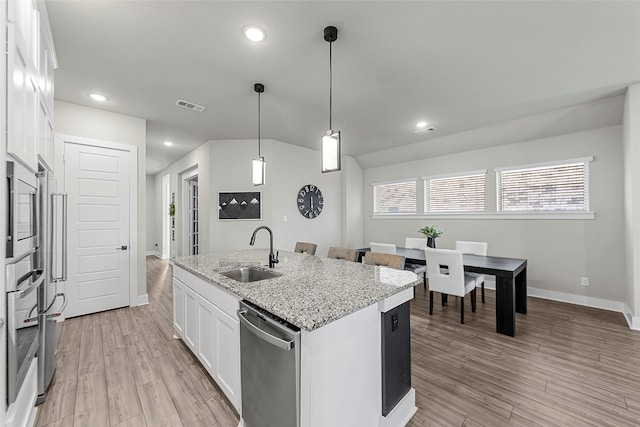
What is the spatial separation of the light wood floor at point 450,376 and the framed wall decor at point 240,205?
2.10 metres

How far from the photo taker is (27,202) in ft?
4.65

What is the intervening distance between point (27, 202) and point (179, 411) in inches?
60.4

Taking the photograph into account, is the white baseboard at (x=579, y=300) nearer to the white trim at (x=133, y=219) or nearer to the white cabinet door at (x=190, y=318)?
the white cabinet door at (x=190, y=318)

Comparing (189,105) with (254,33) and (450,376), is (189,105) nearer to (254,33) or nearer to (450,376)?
(254,33)

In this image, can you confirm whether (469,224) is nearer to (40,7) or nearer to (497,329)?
(497,329)

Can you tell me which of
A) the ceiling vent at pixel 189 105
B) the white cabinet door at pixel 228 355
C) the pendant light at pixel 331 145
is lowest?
the white cabinet door at pixel 228 355

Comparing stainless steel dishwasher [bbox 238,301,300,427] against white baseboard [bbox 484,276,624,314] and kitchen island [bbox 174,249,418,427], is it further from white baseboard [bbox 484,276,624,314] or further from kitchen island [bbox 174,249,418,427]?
white baseboard [bbox 484,276,624,314]

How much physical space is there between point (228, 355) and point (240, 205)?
3.41 m

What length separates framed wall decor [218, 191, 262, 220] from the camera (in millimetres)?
4836

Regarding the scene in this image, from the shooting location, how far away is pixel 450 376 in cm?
214

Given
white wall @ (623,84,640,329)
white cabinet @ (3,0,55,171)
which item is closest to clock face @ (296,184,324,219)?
white cabinet @ (3,0,55,171)

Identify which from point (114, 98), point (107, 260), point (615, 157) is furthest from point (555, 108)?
point (107, 260)

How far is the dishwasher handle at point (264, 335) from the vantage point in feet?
3.86

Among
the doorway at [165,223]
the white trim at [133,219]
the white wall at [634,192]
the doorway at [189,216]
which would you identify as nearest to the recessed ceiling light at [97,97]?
the white trim at [133,219]
